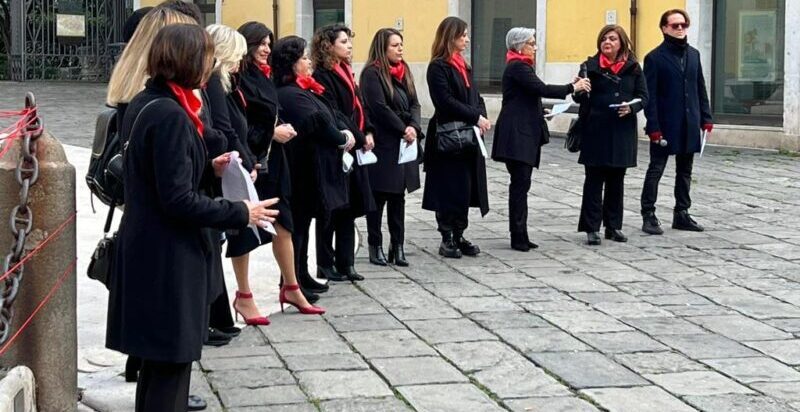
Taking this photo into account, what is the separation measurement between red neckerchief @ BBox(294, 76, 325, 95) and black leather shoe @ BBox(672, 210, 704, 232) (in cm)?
374

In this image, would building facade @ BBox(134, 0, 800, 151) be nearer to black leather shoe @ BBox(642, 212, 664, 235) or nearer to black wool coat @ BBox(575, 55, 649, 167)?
black leather shoe @ BBox(642, 212, 664, 235)

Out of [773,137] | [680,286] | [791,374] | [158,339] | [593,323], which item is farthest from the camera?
[773,137]

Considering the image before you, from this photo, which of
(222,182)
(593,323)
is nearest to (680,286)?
(593,323)

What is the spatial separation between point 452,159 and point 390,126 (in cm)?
66

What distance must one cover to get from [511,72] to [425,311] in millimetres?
2613

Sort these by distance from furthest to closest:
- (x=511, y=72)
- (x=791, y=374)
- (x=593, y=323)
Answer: (x=511, y=72)
(x=593, y=323)
(x=791, y=374)

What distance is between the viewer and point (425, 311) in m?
7.91

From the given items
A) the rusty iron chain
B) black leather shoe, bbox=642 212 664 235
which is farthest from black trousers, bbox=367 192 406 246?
the rusty iron chain

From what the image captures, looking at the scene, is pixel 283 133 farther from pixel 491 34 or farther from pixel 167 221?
→ pixel 491 34

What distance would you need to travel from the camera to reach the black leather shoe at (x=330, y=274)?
8805 millimetres

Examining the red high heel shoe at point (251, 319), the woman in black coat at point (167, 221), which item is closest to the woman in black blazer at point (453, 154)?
the red high heel shoe at point (251, 319)

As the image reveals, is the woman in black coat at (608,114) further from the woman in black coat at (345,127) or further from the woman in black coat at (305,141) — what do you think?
the woman in black coat at (305,141)

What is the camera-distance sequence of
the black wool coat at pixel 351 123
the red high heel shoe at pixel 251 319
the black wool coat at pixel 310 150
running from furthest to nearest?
the black wool coat at pixel 351 123 → the black wool coat at pixel 310 150 → the red high heel shoe at pixel 251 319

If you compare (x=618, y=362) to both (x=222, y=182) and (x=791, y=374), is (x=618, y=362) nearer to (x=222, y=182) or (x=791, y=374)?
(x=791, y=374)
